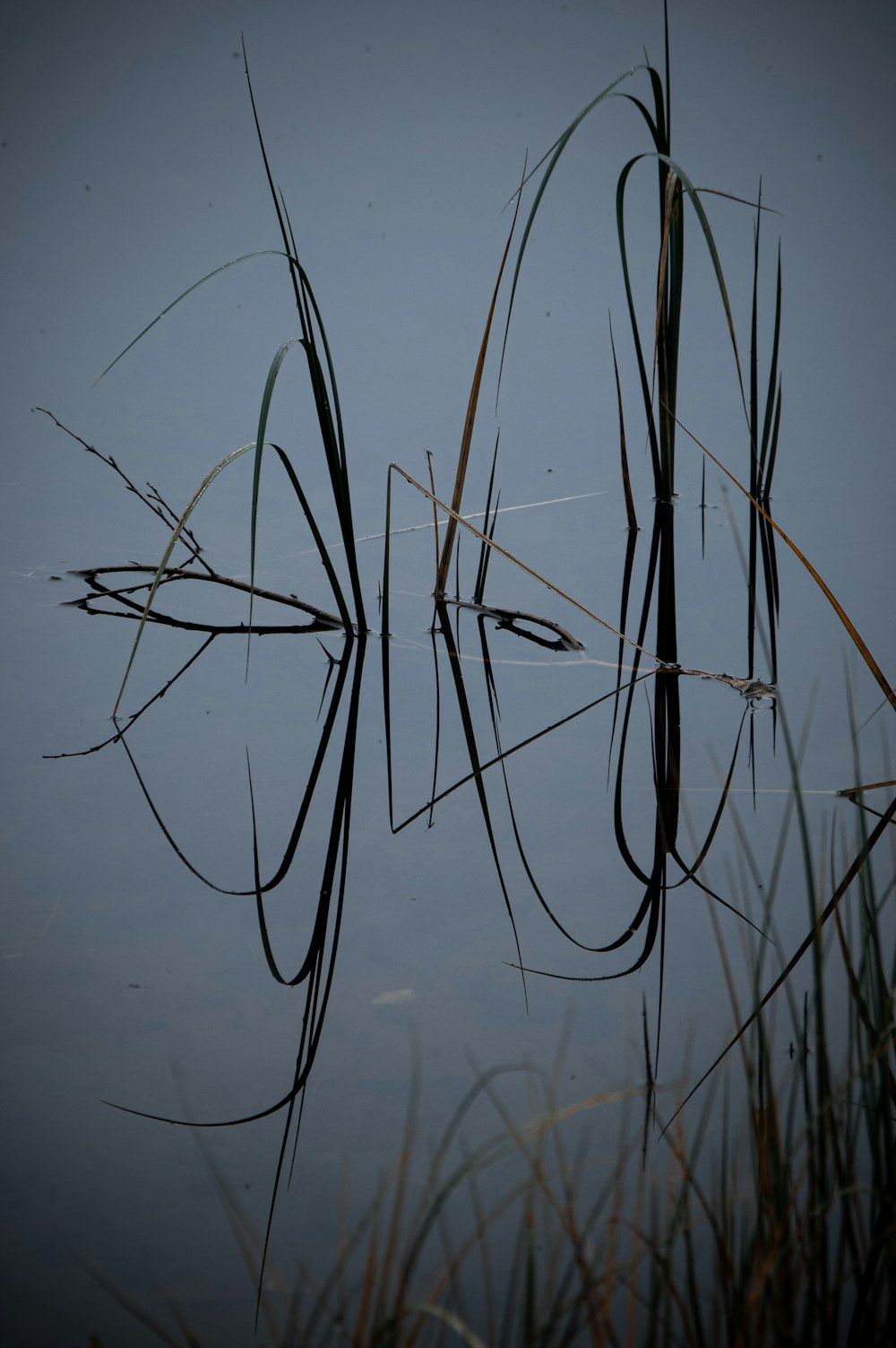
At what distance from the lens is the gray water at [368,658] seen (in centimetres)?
102

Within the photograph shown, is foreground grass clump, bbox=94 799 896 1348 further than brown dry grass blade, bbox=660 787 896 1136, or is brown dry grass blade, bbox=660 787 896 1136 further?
brown dry grass blade, bbox=660 787 896 1136

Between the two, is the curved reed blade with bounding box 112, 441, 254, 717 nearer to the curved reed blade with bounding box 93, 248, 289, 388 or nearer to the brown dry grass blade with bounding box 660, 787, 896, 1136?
the curved reed blade with bounding box 93, 248, 289, 388

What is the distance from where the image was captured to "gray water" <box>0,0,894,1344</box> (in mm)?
1022

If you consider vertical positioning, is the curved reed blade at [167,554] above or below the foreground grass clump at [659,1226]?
above

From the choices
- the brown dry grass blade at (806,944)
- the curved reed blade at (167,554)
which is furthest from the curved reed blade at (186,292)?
the brown dry grass blade at (806,944)

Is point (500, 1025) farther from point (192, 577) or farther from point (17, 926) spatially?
point (192, 577)

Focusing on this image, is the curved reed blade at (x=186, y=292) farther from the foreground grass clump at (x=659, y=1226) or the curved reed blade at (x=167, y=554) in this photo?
the foreground grass clump at (x=659, y=1226)

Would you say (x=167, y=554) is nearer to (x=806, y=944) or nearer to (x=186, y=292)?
(x=186, y=292)

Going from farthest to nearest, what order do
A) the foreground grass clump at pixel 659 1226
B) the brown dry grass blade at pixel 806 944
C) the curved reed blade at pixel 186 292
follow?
the curved reed blade at pixel 186 292, the brown dry grass blade at pixel 806 944, the foreground grass clump at pixel 659 1226

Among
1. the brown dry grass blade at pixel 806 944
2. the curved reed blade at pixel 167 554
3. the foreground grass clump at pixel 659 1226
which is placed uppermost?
the curved reed blade at pixel 167 554

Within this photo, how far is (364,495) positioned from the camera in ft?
7.41

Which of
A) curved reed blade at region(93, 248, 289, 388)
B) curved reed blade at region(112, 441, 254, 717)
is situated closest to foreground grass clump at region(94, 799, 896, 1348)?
curved reed blade at region(112, 441, 254, 717)

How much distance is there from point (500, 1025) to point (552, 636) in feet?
2.87

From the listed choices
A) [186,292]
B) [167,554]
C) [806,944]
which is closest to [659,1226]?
[806,944]
